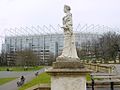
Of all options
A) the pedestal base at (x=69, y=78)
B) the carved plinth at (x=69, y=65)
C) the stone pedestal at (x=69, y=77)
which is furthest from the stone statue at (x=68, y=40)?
the pedestal base at (x=69, y=78)

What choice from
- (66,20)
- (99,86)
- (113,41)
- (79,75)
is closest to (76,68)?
(79,75)

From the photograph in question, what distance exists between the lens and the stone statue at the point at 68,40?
422 inches

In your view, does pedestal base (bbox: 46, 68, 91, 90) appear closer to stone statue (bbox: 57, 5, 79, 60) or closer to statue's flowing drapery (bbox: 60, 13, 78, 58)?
stone statue (bbox: 57, 5, 79, 60)

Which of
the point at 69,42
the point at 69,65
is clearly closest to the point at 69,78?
the point at 69,65

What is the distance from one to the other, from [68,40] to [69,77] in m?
1.39

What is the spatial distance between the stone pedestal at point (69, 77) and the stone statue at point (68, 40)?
0.45 meters

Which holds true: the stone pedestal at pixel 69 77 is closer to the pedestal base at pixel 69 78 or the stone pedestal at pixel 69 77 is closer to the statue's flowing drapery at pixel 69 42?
the pedestal base at pixel 69 78

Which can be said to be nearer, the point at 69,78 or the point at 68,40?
the point at 69,78

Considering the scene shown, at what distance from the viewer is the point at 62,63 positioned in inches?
413

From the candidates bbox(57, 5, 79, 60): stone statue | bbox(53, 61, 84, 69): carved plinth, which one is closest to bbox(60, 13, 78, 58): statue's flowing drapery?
bbox(57, 5, 79, 60): stone statue

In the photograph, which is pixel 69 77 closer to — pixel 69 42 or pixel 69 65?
pixel 69 65

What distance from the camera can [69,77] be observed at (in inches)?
404

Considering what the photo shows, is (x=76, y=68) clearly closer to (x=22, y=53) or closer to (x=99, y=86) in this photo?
(x=99, y=86)

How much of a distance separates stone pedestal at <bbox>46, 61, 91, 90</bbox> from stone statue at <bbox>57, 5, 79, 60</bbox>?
45cm
